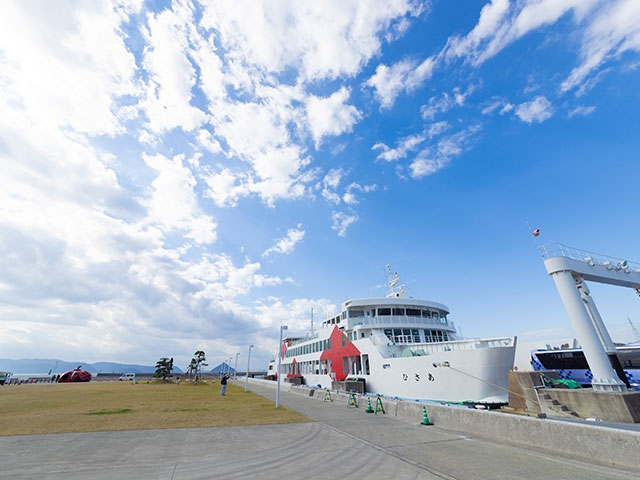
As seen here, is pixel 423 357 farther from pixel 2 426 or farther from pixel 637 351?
pixel 2 426

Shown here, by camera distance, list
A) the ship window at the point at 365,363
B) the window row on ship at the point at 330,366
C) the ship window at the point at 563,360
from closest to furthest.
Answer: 1. the ship window at the point at 365,363
2. the ship window at the point at 563,360
3. the window row on ship at the point at 330,366

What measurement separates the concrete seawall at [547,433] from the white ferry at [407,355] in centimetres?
642

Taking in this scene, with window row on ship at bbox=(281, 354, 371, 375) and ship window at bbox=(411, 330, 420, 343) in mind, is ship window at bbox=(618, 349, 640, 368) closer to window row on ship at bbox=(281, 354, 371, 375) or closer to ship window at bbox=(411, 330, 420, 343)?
ship window at bbox=(411, 330, 420, 343)

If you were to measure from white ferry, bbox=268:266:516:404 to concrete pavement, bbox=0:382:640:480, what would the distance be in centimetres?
782

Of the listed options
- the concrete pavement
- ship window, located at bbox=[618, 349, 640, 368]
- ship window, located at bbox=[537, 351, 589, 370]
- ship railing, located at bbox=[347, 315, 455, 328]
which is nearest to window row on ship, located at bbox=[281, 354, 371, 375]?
ship railing, located at bbox=[347, 315, 455, 328]

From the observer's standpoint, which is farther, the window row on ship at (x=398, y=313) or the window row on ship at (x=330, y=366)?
the window row on ship at (x=398, y=313)

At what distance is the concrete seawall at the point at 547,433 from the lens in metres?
A: 5.51

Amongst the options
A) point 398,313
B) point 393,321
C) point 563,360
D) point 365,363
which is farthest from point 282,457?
point 563,360

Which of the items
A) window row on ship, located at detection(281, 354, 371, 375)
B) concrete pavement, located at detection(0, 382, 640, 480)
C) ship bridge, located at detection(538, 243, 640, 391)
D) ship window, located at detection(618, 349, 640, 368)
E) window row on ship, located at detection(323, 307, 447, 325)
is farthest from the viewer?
window row on ship, located at detection(323, 307, 447, 325)

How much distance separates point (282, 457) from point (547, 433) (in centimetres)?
593

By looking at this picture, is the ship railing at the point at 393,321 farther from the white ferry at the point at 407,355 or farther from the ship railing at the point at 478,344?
the ship railing at the point at 478,344

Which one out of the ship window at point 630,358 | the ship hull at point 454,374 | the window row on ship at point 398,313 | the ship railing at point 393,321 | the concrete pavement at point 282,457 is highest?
the window row on ship at point 398,313

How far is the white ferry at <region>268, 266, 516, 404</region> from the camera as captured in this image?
15.5 metres

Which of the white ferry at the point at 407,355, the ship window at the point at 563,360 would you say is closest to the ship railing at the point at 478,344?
the white ferry at the point at 407,355
